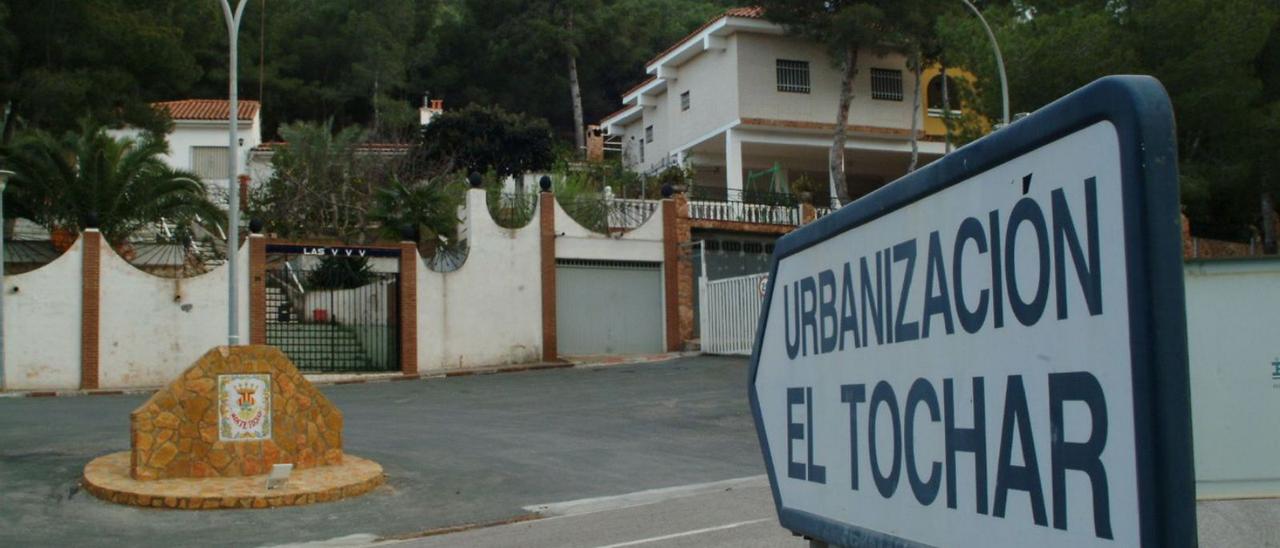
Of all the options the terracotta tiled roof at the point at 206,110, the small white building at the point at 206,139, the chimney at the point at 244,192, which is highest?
the terracotta tiled roof at the point at 206,110

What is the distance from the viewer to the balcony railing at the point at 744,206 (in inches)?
1324

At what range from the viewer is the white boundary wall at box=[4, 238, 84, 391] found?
2377cm

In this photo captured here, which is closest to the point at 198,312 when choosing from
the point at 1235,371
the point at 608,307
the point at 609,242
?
the point at 608,307

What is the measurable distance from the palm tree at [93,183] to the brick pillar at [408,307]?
214 inches

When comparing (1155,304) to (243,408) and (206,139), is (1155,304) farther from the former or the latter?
(206,139)

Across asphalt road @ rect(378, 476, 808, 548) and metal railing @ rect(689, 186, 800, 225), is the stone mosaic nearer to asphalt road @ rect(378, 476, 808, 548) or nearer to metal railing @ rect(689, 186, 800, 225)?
asphalt road @ rect(378, 476, 808, 548)

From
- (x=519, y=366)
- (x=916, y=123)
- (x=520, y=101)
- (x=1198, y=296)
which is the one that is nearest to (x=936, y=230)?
(x=1198, y=296)

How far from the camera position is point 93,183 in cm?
2695

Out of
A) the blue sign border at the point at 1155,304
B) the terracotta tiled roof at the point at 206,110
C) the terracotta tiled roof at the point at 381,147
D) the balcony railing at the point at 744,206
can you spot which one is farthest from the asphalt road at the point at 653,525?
the terracotta tiled roof at the point at 206,110

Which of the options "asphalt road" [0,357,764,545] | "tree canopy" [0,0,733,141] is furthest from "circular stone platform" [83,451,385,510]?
"tree canopy" [0,0,733,141]

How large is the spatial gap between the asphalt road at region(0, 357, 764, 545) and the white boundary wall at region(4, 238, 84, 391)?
5.00 feet

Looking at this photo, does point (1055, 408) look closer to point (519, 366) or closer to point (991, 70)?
point (519, 366)

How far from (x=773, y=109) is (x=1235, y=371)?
32911 millimetres

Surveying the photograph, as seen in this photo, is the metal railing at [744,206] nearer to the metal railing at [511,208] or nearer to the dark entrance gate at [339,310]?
the metal railing at [511,208]
